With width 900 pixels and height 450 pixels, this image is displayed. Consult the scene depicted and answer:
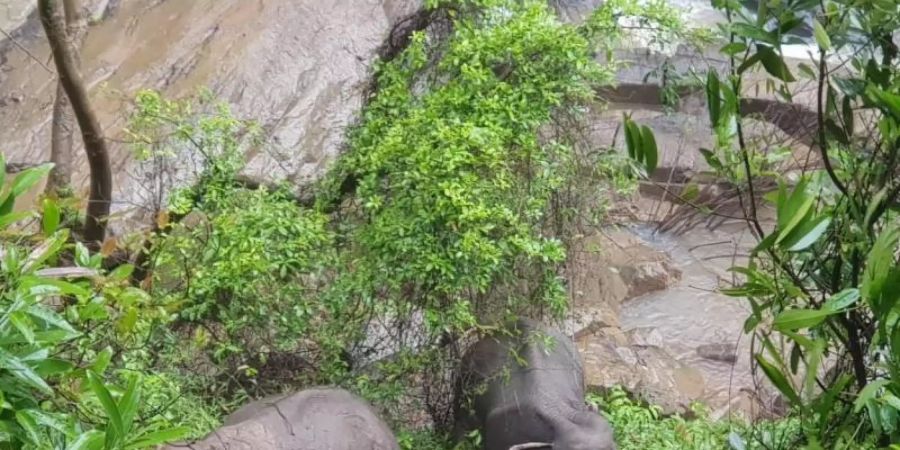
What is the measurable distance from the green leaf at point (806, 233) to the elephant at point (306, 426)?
6.33ft

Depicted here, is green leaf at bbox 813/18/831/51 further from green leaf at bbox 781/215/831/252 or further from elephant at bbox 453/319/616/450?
elephant at bbox 453/319/616/450

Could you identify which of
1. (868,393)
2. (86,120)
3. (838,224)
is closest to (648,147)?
(838,224)

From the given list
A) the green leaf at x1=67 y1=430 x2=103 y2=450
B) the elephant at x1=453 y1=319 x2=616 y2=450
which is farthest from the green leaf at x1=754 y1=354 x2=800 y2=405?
the elephant at x1=453 y1=319 x2=616 y2=450

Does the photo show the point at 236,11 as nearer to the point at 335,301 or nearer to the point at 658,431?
the point at 335,301

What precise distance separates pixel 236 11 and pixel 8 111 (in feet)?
5.76

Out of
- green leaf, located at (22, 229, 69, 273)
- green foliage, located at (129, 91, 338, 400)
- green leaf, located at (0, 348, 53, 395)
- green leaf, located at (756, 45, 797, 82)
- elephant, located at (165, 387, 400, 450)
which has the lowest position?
elephant, located at (165, 387, 400, 450)

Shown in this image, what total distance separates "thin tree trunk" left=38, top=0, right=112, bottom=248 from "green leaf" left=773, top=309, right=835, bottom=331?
9.83 ft

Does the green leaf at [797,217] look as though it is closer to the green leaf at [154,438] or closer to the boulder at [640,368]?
the green leaf at [154,438]

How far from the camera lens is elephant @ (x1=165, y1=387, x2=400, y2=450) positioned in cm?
285

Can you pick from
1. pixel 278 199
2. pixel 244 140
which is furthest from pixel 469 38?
pixel 244 140

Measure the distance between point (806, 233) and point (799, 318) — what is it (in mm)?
180

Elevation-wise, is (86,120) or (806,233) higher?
(86,120)

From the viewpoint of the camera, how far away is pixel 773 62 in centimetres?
169

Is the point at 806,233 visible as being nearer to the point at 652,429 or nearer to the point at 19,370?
the point at 19,370
